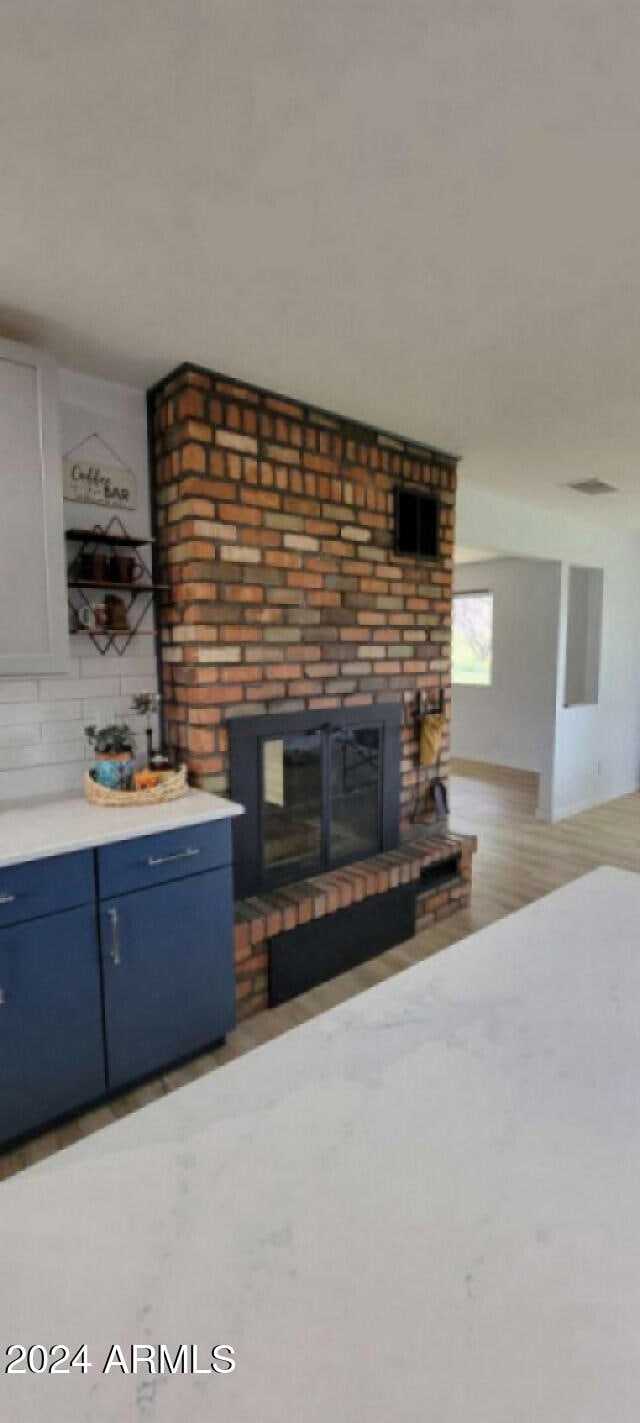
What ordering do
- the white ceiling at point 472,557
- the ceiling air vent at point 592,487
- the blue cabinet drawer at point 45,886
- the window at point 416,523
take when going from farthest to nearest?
1. the white ceiling at point 472,557
2. the ceiling air vent at point 592,487
3. the window at point 416,523
4. the blue cabinet drawer at point 45,886

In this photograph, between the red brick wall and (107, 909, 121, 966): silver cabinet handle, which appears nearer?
(107, 909, 121, 966): silver cabinet handle

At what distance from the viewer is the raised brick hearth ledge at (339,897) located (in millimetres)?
2420

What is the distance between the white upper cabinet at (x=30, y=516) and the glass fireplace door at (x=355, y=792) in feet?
4.25

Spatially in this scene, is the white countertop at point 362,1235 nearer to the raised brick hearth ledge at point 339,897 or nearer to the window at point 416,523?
the raised brick hearth ledge at point 339,897

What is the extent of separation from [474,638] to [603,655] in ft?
5.91

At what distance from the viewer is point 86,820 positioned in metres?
1.97

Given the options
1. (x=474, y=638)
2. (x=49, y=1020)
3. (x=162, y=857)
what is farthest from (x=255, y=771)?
(x=474, y=638)

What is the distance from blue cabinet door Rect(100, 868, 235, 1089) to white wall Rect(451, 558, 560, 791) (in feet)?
15.7

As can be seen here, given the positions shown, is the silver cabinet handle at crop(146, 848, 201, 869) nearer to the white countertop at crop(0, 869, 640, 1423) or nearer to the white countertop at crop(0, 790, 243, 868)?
the white countertop at crop(0, 790, 243, 868)

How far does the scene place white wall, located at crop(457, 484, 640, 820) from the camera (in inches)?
172

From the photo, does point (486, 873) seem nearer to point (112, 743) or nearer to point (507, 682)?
point (112, 743)

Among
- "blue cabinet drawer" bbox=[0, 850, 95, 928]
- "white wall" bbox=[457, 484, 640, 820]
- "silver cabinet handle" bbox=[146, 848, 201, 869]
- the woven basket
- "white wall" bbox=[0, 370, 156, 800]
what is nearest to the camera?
"blue cabinet drawer" bbox=[0, 850, 95, 928]

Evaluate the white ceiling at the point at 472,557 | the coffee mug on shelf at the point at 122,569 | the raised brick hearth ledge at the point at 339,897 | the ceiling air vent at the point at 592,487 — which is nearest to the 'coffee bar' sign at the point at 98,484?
the coffee mug on shelf at the point at 122,569

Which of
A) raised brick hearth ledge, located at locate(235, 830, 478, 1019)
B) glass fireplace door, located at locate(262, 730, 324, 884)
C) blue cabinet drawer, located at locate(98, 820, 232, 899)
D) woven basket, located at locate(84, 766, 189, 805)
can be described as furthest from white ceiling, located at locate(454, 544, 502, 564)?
blue cabinet drawer, located at locate(98, 820, 232, 899)
